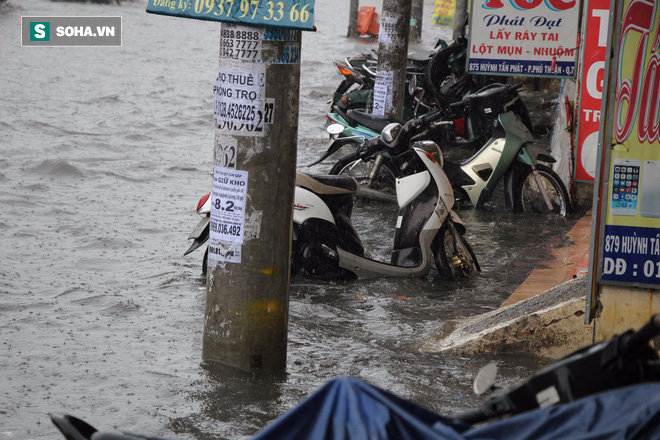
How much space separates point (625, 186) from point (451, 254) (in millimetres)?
2721

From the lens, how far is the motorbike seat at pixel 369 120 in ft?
33.6

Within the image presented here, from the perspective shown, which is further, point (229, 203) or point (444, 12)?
point (444, 12)

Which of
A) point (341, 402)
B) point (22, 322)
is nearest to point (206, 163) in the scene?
point (22, 322)

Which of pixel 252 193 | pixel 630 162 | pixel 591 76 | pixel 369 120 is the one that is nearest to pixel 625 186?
pixel 630 162

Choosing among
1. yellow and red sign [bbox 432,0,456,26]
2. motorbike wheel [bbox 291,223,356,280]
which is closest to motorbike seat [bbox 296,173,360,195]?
motorbike wheel [bbox 291,223,356,280]

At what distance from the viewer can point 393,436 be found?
2332 mm

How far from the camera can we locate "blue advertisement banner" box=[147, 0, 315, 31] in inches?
183

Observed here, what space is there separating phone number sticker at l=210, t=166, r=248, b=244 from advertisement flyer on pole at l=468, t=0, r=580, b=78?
4.82 metres

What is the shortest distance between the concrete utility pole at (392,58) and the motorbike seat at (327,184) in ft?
12.7

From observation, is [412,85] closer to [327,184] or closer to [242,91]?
[327,184]

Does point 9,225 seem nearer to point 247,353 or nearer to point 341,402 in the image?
point 247,353

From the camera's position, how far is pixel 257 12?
470cm

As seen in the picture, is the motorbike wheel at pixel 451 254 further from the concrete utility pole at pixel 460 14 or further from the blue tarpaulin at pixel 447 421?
the concrete utility pole at pixel 460 14

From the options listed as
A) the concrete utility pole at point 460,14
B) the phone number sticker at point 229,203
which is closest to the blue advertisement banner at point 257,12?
the phone number sticker at point 229,203
